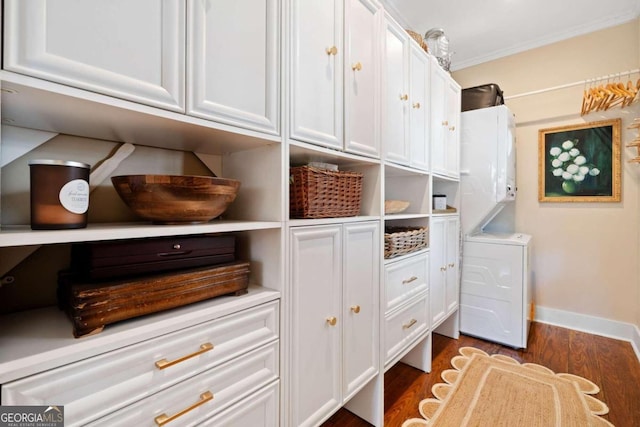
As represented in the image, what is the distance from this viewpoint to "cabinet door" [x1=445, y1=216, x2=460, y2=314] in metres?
2.38

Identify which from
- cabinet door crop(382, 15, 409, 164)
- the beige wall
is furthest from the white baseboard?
cabinet door crop(382, 15, 409, 164)

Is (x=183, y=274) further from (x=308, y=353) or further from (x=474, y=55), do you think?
(x=474, y=55)

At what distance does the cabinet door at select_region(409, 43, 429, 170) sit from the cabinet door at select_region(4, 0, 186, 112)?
4.72 feet

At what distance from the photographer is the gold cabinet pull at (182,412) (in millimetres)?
756

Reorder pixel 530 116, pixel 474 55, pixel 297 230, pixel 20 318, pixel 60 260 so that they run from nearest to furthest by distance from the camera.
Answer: pixel 20 318 → pixel 60 260 → pixel 297 230 → pixel 530 116 → pixel 474 55

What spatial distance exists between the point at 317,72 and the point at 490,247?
2.17m

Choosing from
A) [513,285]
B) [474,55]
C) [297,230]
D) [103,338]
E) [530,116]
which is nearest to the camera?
[103,338]

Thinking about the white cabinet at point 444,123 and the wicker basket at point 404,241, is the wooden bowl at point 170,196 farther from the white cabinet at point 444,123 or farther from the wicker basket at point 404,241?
the white cabinet at point 444,123

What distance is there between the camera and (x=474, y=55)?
319 centimetres

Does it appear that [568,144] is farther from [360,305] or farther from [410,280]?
[360,305]

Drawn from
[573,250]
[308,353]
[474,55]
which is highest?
[474,55]

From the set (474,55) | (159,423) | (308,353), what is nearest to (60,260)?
(159,423)

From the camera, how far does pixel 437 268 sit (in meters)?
2.20

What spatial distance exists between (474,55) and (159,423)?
13.0ft
